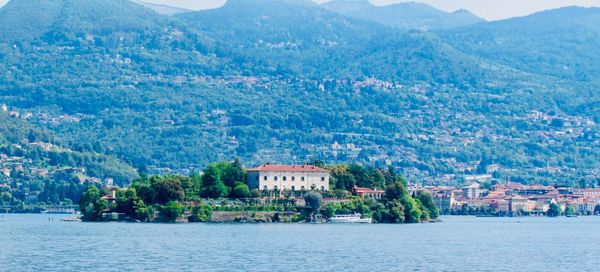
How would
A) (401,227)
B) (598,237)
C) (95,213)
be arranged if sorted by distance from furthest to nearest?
1. (95,213)
2. (401,227)
3. (598,237)

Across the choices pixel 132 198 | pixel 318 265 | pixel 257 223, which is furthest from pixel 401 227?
pixel 318 265

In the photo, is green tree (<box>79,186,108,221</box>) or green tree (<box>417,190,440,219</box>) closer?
green tree (<box>79,186,108,221</box>)

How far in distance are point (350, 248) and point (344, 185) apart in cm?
5023

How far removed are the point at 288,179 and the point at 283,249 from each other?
49.3m

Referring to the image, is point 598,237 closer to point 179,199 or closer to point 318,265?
point 179,199

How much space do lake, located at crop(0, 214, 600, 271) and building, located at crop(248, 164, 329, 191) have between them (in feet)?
50.5

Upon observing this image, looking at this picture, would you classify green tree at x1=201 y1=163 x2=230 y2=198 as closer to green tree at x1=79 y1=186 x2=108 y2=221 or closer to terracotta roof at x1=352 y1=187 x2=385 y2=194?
green tree at x1=79 y1=186 x2=108 y2=221

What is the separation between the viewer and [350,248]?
87438mm

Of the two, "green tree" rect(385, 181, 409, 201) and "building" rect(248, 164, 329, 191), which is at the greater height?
"building" rect(248, 164, 329, 191)

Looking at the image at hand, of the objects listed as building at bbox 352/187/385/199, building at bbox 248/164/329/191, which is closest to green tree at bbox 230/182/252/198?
building at bbox 248/164/329/191

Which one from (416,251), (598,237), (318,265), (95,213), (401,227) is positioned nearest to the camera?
(318,265)

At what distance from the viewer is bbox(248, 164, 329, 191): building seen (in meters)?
133

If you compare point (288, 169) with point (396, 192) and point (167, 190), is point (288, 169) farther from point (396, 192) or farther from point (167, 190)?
point (167, 190)

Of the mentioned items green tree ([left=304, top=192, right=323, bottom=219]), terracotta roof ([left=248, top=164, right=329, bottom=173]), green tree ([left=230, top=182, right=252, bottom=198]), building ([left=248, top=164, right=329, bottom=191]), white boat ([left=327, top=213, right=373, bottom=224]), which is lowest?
white boat ([left=327, top=213, right=373, bottom=224])
